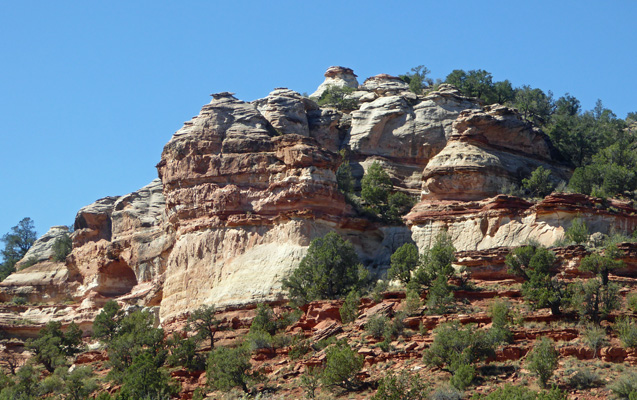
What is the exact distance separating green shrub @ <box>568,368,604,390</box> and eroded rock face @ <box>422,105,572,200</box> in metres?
26.0

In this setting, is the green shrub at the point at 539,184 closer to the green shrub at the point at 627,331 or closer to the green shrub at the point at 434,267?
the green shrub at the point at 434,267

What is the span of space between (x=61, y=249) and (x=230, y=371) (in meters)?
38.3

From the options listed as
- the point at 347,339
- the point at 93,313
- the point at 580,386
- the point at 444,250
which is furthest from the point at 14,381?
the point at 580,386

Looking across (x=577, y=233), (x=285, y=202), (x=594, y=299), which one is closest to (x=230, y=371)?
(x=594, y=299)

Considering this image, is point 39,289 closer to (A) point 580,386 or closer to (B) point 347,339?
(B) point 347,339

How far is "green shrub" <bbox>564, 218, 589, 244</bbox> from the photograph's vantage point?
6225 cm

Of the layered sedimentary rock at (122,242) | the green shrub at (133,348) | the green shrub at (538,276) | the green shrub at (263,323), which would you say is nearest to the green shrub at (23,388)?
the green shrub at (133,348)

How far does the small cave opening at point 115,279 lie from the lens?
8081 centimetres

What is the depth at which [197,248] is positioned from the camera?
71.8 metres

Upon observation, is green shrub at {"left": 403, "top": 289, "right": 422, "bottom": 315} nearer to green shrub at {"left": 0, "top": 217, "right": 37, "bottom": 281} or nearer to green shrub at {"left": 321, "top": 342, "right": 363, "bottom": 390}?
green shrub at {"left": 321, "top": 342, "right": 363, "bottom": 390}

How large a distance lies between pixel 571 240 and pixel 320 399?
20.1 meters

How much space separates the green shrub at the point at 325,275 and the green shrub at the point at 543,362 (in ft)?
53.3

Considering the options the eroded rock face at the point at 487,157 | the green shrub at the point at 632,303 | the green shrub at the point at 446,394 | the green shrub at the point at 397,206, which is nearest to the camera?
the green shrub at the point at 446,394

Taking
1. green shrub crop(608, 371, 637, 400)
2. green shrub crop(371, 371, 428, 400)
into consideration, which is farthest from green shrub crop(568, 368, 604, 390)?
green shrub crop(371, 371, 428, 400)
